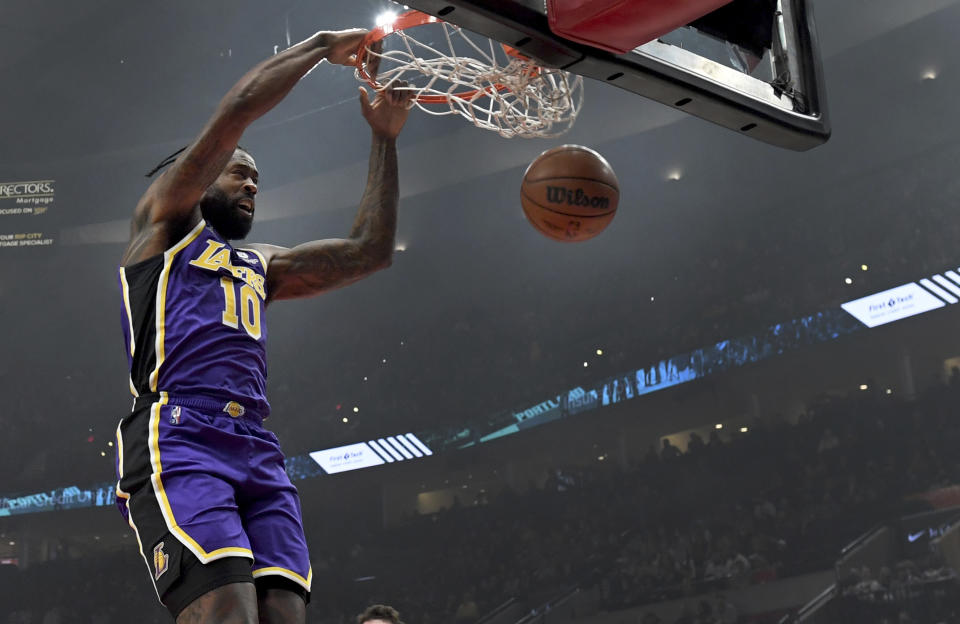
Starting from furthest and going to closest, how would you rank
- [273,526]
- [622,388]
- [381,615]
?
1. [622,388]
2. [381,615]
3. [273,526]

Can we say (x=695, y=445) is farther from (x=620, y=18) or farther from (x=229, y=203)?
(x=620, y=18)

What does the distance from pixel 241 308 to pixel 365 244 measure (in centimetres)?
56

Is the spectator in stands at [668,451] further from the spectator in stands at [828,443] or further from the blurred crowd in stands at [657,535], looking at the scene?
the spectator in stands at [828,443]

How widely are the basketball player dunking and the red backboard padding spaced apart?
581 mm

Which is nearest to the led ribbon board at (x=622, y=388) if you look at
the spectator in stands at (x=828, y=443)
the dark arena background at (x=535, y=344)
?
the dark arena background at (x=535, y=344)

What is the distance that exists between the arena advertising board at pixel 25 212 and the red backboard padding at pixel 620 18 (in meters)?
11.1

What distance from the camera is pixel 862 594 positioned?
27.6 feet

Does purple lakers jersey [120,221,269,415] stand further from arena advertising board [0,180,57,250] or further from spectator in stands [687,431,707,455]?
arena advertising board [0,180,57,250]

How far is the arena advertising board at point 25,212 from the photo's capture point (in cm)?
1170

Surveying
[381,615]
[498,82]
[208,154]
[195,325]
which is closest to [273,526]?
[195,325]

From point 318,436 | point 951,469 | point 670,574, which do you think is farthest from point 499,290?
point 951,469

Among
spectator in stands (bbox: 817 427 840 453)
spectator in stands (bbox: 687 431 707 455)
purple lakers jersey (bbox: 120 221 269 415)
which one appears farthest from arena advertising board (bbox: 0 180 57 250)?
purple lakers jersey (bbox: 120 221 269 415)

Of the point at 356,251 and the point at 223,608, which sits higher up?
the point at 356,251

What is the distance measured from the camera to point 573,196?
379cm
